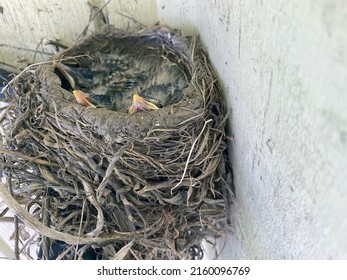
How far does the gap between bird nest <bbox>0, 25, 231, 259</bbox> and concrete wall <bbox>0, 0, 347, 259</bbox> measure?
2.3 inches

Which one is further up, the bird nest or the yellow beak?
the yellow beak

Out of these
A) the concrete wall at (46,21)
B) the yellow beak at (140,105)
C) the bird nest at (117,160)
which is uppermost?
the concrete wall at (46,21)

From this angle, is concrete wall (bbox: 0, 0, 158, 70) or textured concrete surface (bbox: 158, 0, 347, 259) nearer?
textured concrete surface (bbox: 158, 0, 347, 259)

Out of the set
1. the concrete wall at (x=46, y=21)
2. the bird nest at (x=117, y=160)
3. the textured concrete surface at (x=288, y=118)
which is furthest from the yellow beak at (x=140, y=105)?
the concrete wall at (x=46, y=21)

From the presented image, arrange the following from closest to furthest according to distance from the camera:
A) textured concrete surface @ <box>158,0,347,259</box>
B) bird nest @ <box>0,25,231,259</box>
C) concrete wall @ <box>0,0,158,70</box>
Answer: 1. textured concrete surface @ <box>158,0,347,259</box>
2. bird nest @ <box>0,25,231,259</box>
3. concrete wall @ <box>0,0,158,70</box>

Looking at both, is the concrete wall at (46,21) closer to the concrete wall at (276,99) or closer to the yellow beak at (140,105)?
the concrete wall at (276,99)

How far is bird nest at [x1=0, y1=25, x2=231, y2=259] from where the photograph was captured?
0.71 meters

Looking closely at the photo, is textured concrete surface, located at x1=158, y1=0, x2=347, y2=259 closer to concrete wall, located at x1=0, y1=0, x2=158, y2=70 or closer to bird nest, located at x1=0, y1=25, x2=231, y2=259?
bird nest, located at x1=0, y1=25, x2=231, y2=259

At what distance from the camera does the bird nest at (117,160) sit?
712 millimetres

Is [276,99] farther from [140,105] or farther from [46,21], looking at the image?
[46,21]

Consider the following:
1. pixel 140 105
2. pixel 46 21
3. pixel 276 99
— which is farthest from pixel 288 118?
pixel 46 21

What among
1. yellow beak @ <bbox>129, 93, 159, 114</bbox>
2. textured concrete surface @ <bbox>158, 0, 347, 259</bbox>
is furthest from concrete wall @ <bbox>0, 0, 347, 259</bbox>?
yellow beak @ <bbox>129, 93, 159, 114</bbox>

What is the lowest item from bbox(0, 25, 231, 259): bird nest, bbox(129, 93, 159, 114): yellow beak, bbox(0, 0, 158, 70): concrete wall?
bbox(0, 25, 231, 259): bird nest

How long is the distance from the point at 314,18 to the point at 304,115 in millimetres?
101
